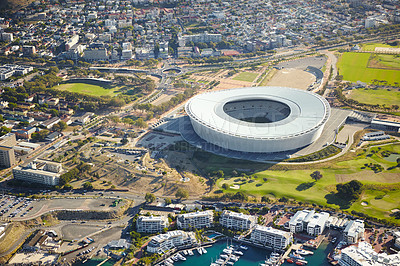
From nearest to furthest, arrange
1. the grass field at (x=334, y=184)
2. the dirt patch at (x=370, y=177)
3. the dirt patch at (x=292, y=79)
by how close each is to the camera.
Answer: the grass field at (x=334, y=184), the dirt patch at (x=370, y=177), the dirt patch at (x=292, y=79)

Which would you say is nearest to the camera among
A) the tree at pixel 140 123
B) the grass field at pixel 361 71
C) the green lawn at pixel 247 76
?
the tree at pixel 140 123

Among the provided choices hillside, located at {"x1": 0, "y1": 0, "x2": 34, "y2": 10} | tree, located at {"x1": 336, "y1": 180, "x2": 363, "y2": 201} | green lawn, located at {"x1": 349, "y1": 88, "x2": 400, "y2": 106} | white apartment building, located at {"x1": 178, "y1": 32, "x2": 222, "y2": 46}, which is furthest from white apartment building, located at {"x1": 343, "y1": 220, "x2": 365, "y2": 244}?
hillside, located at {"x1": 0, "y1": 0, "x2": 34, "y2": 10}

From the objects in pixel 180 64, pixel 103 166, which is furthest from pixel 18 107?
pixel 180 64

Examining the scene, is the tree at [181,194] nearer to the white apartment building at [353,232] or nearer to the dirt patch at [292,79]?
the white apartment building at [353,232]

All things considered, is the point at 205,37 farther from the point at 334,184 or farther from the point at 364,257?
the point at 364,257

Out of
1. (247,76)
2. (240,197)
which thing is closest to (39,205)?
(240,197)

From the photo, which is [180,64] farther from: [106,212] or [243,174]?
[106,212]

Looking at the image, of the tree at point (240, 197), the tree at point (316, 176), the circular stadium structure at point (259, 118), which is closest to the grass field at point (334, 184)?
the tree at point (316, 176)
